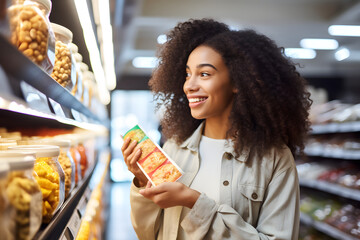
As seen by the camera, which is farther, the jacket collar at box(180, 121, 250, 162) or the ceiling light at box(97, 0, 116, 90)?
the ceiling light at box(97, 0, 116, 90)

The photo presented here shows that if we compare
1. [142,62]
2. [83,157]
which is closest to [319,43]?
[142,62]

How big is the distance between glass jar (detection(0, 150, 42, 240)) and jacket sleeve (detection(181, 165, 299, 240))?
680 millimetres

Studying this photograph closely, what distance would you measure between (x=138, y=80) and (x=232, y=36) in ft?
31.7

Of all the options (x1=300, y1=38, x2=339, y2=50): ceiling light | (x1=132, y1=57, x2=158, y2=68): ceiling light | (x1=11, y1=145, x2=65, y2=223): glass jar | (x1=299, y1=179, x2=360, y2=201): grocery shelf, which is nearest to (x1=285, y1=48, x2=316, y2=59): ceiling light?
(x1=300, y1=38, x2=339, y2=50): ceiling light

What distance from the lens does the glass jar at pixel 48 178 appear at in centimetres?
A: 93

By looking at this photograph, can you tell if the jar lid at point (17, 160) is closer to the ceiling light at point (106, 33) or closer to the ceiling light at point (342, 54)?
the ceiling light at point (106, 33)

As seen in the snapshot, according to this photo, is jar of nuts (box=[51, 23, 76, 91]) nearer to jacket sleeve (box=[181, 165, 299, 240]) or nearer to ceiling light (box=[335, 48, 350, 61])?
jacket sleeve (box=[181, 165, 299, 240])

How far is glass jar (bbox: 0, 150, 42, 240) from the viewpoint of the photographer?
59 centimetres

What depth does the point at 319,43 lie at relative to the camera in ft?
27.4

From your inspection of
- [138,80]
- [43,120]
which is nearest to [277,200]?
[43,120]

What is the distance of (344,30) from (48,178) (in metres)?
7.23

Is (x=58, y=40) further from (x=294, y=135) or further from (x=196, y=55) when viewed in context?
(x=294, y=135)

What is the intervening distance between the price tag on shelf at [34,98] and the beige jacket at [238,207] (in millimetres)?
656

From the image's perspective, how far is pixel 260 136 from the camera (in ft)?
4.81
